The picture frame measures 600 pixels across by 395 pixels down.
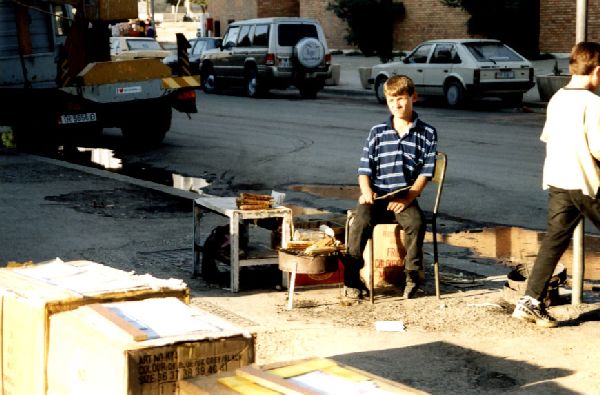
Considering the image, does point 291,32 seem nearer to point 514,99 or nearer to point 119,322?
point 514,99

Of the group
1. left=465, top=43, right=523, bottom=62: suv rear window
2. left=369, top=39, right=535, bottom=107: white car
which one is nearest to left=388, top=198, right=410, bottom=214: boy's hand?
left=369, top=39, right=535, bottom=107: white car

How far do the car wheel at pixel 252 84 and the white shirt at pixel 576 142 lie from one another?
24.0 metres

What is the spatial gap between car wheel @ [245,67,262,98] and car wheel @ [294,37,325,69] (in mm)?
1619

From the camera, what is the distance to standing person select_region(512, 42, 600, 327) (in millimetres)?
6703

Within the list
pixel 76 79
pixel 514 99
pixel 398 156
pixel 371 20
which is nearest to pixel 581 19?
pixel 398 156

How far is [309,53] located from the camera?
29.6 m

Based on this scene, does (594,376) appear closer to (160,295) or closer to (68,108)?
(160,295)

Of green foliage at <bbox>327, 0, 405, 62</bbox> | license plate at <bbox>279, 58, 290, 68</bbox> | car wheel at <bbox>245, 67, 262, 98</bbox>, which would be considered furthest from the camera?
green foliage at <bbox>327, 0, 405, 62</bbox>

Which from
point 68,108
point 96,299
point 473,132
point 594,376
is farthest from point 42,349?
point 473,132

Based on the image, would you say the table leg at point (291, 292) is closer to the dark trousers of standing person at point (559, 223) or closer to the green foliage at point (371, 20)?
the dark trousers of standing person at point (559, 223)

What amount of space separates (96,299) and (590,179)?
146 inches

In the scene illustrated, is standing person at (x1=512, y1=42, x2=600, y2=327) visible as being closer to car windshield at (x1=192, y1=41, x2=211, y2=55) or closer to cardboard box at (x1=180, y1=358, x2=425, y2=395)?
cardboard box at (x1=180, y1=358, x2=425, y2=395)

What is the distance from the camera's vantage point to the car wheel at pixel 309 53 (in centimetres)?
2955

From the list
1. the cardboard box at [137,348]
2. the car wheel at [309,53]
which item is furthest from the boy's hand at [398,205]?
the car wheel at [309,53]
